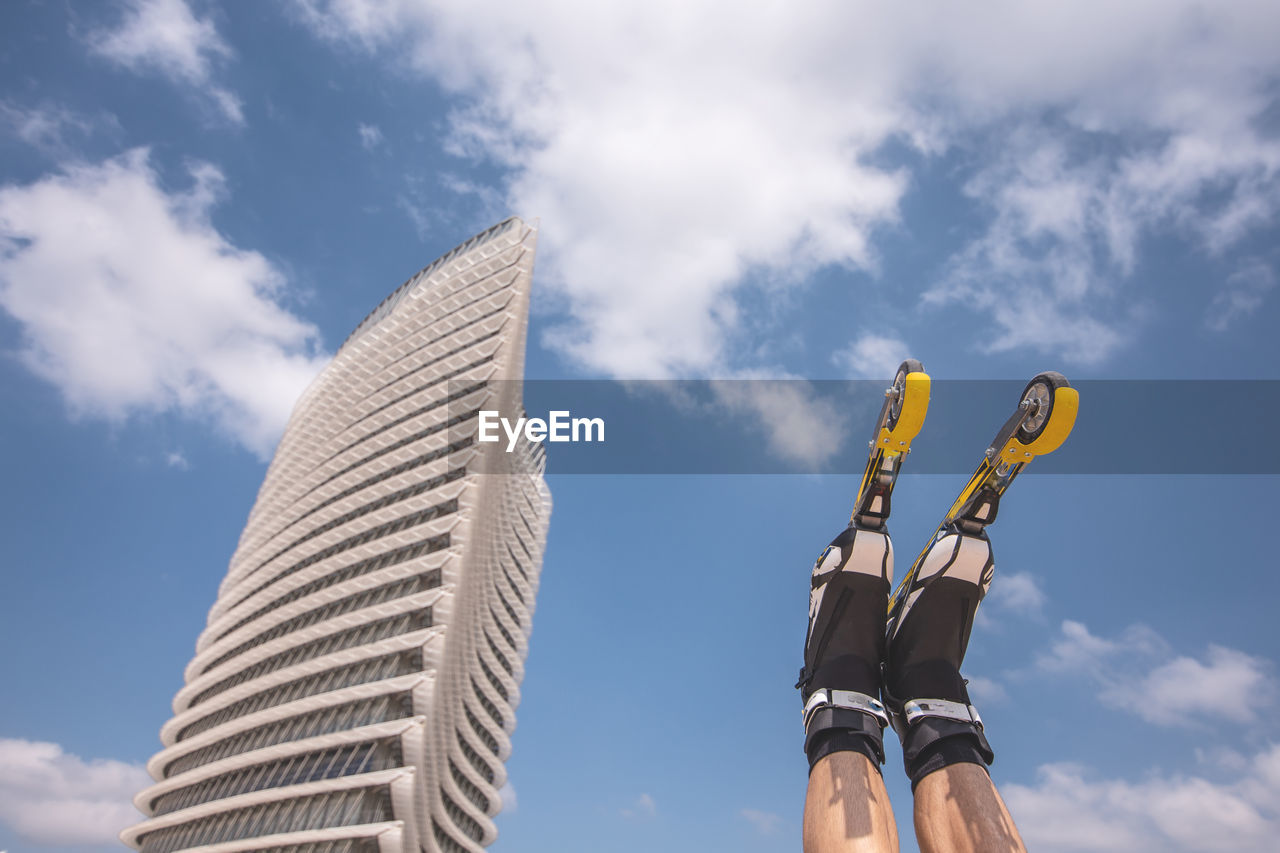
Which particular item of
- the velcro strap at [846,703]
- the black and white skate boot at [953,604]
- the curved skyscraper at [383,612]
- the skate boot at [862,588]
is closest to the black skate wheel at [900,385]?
the skate boot at [862,588]

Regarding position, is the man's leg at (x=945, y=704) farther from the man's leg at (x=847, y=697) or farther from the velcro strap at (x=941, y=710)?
the man's leg at (x=847, y=697)

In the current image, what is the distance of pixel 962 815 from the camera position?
23.8ft

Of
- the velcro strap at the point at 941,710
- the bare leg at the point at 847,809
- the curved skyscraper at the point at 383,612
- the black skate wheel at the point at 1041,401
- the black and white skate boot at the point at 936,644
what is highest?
the curved skyscraper at the point at 383,612

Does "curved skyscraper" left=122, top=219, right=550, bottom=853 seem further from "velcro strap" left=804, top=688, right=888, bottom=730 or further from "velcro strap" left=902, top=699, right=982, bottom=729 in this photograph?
"velcro strap" left=902, top=699, right=982, bottom=729

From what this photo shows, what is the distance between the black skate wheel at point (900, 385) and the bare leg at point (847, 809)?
3871mm

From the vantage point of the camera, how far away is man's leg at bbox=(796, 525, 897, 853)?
22.9 feet

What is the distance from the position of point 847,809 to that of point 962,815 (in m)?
1.29

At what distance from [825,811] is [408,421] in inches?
2290

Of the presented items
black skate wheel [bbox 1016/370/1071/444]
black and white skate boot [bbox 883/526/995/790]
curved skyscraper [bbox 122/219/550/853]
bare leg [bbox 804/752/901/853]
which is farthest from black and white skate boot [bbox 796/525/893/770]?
curved skyscraper [bbox 122/219/550/853]

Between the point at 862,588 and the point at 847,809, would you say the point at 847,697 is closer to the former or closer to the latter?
the point at 862,588

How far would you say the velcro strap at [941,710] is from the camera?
26.5ft

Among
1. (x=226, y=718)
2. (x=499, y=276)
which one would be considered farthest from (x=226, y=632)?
(x=499, y=276)

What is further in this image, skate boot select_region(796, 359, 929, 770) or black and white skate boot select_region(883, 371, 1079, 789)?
skate boot select_region(796, 359, 929, 770)

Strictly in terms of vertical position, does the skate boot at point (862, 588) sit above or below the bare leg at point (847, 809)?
above
